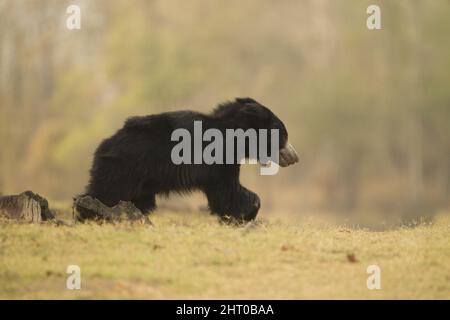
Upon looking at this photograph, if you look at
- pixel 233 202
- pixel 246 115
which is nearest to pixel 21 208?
pixel 233 202

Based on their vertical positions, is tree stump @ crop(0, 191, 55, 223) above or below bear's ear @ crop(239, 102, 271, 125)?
below

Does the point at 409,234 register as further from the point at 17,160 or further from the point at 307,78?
the point at 307,78

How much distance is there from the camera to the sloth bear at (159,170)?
8.65 m

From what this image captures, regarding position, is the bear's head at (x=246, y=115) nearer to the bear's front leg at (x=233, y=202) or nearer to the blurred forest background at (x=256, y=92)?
the bear's front leg at (x=233, y=202)

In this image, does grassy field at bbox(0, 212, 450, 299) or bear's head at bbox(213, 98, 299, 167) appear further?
bear's head at bbox(213, 98, 299, 167)

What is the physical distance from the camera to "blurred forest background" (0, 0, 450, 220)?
109ft

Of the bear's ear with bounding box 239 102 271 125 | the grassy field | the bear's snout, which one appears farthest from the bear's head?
the grassy field

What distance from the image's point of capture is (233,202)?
354 inches

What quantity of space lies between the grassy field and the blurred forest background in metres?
22.6

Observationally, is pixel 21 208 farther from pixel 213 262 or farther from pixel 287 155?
pixel 287 155

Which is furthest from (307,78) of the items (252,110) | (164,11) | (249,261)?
(249,261)

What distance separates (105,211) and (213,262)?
1.99 metres

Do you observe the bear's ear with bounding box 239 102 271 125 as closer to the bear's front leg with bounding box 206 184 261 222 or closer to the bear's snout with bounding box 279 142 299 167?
the bear's snout with bounding box 279 142 299 167

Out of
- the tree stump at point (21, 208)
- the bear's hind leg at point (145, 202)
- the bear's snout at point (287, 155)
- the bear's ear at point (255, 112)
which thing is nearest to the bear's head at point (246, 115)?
Result: the bear's ear at point (255, 112)
